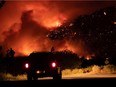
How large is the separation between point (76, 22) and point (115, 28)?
20.0 feet

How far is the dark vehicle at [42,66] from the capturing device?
23828 millimetres

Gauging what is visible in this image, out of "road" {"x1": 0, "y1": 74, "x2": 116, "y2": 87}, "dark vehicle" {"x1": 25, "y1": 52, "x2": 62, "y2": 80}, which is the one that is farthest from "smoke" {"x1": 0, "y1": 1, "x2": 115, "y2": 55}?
"road" {"x1": 0, "y1": 74, "x2": 116, "y2": 87}

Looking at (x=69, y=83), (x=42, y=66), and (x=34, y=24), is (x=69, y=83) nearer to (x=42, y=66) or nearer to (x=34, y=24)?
(x=42, y=66)

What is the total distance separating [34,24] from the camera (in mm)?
52344

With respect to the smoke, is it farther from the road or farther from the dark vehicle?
the road

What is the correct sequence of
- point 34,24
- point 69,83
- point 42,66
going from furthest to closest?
point 34,24 < point 42,66 < point 69,83

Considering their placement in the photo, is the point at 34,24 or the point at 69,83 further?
the point at 34,24

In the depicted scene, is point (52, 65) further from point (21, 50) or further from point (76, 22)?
point (76, 22)

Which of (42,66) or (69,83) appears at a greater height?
(42,66)

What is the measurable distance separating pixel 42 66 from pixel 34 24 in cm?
2860

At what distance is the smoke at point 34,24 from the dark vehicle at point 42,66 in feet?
81.5

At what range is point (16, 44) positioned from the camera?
165 feet

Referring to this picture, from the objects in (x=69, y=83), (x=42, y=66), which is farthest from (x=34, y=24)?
(x=69, y=83)

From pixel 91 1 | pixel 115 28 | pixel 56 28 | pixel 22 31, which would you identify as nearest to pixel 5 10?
pixel 22 31
